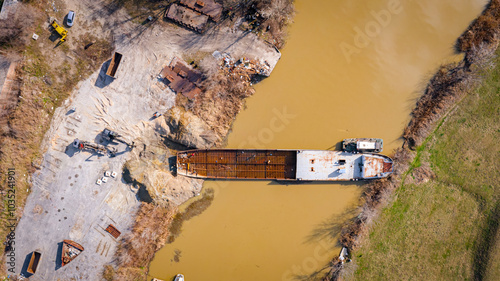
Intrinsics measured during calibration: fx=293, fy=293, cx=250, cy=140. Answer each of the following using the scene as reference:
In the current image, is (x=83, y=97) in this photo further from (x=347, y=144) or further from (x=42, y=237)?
(x=347, y=144)

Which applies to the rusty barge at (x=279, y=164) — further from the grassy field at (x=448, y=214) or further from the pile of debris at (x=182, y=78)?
the pile of debris at (x=182, y=78)

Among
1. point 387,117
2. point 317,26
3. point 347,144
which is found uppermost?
point 317,26

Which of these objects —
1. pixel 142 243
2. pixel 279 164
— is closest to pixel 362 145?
pixel 279 164

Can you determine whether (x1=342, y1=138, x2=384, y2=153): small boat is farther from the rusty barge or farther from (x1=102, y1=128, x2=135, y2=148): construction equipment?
(x1=102, y1=128, x2=135, y2=148): construction equipment

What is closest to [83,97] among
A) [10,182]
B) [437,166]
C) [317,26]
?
[10,182]

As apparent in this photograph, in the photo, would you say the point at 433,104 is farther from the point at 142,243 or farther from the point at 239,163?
the point at 142,243

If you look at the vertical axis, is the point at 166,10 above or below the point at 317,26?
below
